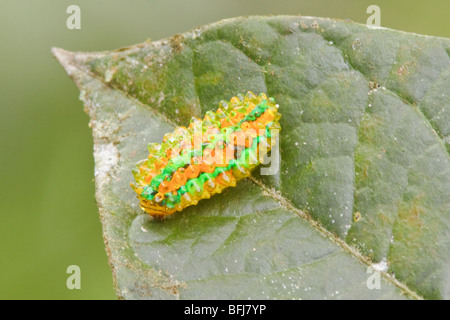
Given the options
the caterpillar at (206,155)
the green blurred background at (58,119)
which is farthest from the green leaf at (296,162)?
the green blurred background at (58,119)

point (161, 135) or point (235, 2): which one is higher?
point (235, 2)

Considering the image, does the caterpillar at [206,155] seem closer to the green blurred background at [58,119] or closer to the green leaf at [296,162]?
the green leaf at [296,162]

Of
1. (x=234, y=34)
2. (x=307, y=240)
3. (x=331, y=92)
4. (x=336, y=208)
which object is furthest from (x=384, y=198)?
(x=234, y=34)

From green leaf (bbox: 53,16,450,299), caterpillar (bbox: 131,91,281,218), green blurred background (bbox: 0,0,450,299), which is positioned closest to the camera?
green leaf (bbox: 53,16,450,299)

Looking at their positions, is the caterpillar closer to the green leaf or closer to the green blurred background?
the green leaf

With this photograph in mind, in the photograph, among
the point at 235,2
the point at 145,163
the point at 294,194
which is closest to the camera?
the point at 294,194

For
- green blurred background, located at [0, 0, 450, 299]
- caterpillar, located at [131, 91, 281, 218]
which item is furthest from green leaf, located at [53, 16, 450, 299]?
green blurred background, located at [0, 0, 450, 299]
